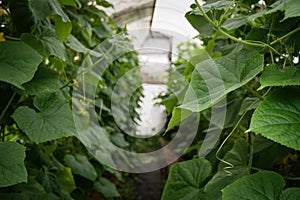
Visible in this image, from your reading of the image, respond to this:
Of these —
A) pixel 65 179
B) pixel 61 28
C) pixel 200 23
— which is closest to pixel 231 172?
pixel 200 23

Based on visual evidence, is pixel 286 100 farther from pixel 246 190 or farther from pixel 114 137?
pixel 114 137

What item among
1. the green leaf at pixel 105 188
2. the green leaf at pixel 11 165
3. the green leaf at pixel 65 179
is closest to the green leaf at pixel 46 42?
the green leaf at pixel 11 165

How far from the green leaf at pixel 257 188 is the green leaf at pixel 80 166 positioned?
1.06 meters

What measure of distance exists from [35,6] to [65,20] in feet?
0.26

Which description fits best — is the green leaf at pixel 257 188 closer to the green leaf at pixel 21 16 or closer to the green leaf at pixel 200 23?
the green leaf at pixel 200 23

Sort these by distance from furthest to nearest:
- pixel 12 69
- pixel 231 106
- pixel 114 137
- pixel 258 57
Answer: pixel 114 137 → pixel 231 106 → pixel 12 69 → pixel 258 57

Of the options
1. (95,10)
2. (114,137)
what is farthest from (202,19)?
(114,137)

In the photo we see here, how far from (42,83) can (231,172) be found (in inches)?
19.1

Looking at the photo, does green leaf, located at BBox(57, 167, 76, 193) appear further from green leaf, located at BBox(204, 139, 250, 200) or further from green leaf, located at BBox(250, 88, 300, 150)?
green leaf, located at BBox(250, 88, 300, 150)

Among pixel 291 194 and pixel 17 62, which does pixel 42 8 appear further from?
pixel 291 194

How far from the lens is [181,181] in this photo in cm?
88

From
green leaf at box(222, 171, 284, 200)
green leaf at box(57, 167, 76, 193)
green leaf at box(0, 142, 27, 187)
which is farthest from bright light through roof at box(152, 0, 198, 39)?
green leaf at box(222, 171, 284, 200)

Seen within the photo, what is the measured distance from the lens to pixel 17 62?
83 cm

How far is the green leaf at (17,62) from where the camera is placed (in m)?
0.79
